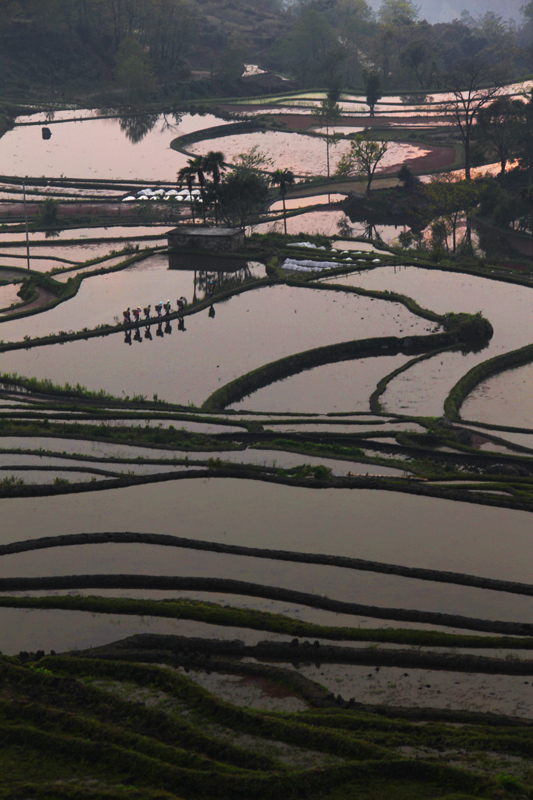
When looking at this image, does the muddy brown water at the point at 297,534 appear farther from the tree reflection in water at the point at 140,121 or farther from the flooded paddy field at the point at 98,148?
the tree reflection in water at the point at 140,121

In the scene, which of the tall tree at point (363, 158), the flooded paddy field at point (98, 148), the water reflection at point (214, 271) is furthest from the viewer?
the flooded paddy field at point (98, 148)

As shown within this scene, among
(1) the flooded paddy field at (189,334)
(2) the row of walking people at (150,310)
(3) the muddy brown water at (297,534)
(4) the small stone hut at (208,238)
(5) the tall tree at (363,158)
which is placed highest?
(5) the tall tree at (363,158)

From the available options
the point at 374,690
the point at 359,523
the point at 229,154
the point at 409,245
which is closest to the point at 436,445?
the point at 359,523

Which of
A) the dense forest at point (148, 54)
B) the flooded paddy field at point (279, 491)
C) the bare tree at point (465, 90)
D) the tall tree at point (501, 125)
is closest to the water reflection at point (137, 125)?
the dense forest at point (148, 54)

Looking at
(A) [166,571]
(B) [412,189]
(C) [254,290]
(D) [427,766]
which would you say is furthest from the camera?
(B) [412,189]

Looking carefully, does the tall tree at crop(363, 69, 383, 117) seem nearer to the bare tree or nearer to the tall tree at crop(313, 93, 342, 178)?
the tall tree at crop(313, 93, 342, 178)

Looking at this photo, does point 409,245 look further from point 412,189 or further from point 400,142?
point 400,142
